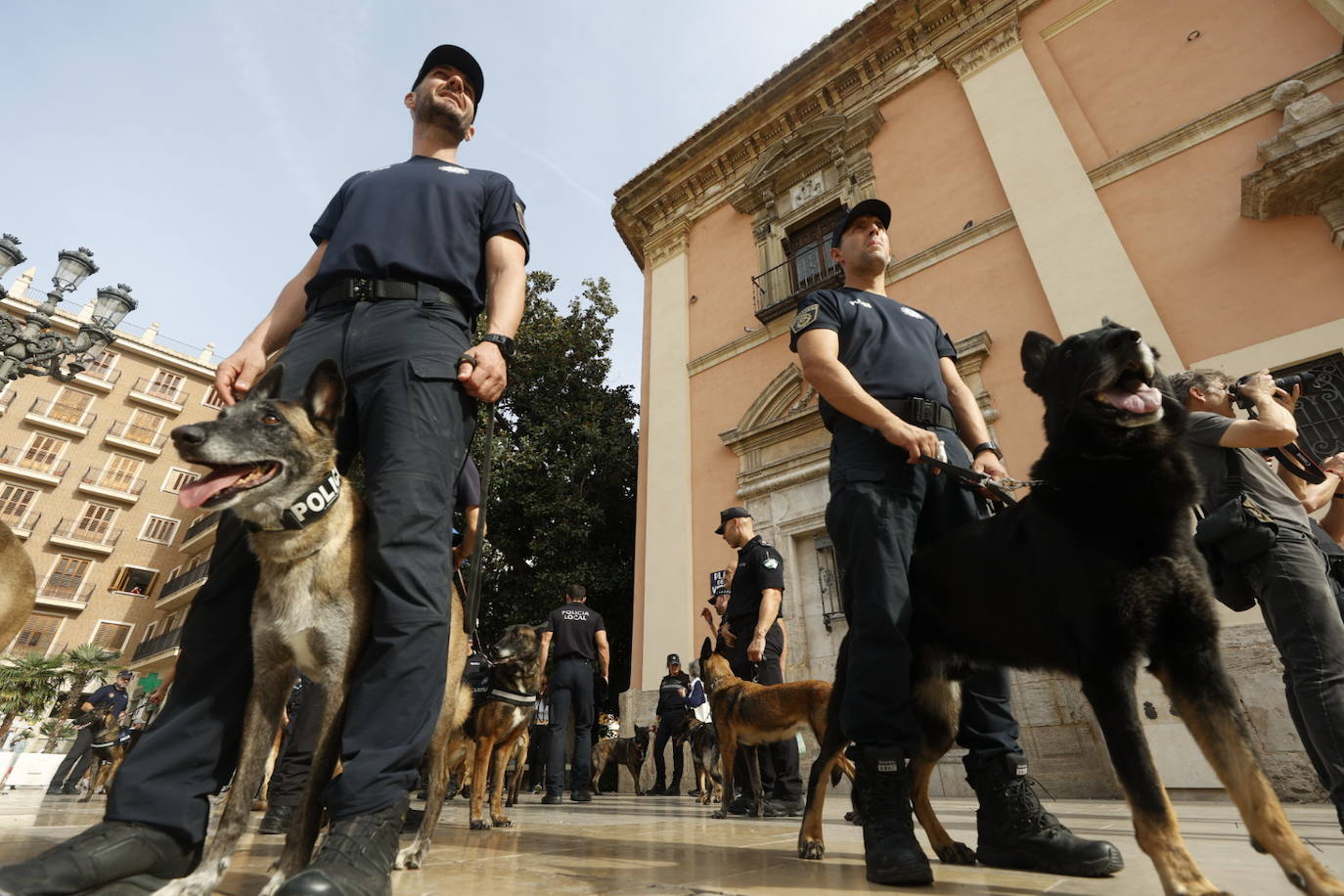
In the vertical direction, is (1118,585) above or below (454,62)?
below

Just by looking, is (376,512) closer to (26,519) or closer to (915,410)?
(915,410)

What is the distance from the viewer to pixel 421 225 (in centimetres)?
220

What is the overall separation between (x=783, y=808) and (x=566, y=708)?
2.85 metres

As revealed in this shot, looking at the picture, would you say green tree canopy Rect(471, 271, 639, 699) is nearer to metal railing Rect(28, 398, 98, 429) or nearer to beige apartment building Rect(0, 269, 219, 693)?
beige apartment building Rect(0, 269, 219, 693)

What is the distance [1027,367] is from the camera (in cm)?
214

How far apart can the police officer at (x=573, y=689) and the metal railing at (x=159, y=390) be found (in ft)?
145

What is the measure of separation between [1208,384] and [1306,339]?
486 centimetres

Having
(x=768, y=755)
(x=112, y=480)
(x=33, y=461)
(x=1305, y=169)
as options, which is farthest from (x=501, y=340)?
(x=33, y=461)

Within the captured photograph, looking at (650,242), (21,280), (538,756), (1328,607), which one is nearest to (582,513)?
(538,756)

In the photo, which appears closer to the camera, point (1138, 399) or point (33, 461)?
point (1138, 399)

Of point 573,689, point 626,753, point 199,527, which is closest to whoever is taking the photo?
point 573,689

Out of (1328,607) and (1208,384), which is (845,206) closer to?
(1208,384)

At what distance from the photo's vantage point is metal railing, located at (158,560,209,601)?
3477 centimetres

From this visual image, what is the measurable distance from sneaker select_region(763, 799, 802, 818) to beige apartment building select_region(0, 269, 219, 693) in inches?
1454
